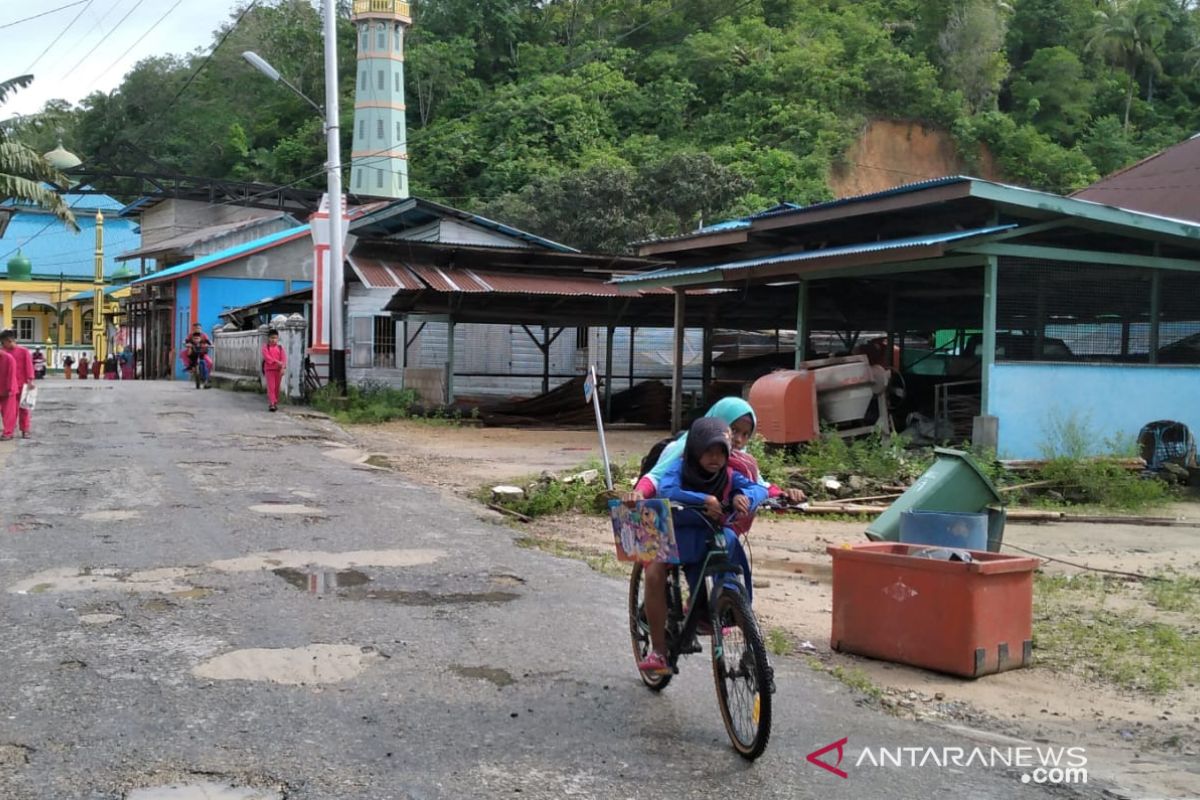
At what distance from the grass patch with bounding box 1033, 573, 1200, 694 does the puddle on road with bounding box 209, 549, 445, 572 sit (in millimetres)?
4489

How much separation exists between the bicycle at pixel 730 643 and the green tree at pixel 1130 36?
193 feet

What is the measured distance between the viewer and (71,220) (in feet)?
73.9

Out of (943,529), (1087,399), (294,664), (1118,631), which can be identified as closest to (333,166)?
(1087,399)

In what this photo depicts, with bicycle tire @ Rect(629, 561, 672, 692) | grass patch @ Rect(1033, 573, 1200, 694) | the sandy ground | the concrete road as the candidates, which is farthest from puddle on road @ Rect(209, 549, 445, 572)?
grass patch @ Rect(1033, 573, 1200, 694)

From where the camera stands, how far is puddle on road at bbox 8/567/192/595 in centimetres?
735

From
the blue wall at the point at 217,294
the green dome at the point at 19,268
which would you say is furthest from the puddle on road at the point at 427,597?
the green dome at the point at 19,268

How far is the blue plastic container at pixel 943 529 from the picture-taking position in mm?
7453

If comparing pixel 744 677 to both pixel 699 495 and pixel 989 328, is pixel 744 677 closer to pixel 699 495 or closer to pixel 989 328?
pixel 699 495

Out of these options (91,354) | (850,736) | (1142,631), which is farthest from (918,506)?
(91,354)

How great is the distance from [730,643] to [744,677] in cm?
19

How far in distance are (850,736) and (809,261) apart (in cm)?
1143

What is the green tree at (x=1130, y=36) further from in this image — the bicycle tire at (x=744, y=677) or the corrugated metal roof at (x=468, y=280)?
the bicycle tire at (x=744, y=677)

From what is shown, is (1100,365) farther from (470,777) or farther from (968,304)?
(470,777)

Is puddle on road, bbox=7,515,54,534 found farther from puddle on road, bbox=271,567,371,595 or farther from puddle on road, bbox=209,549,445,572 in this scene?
puddle on road, bbox=271,567,371,595
